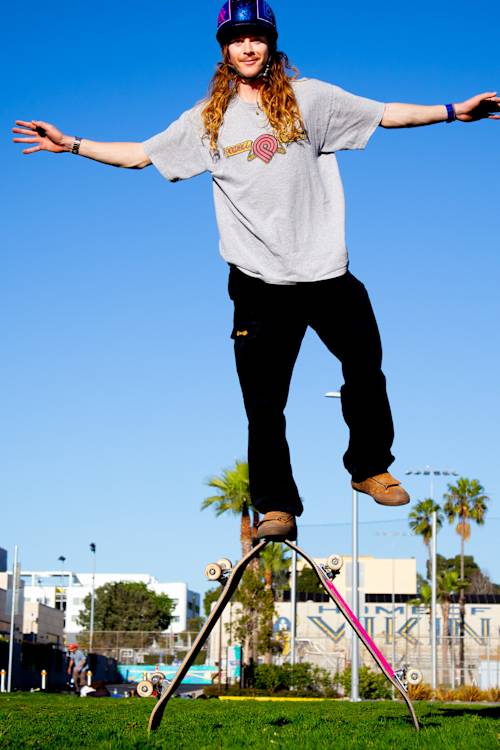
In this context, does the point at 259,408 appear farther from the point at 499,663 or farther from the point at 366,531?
the point at 366,531

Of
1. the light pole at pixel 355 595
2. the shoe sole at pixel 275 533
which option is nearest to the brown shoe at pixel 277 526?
the shoe sole at pixel 275 533

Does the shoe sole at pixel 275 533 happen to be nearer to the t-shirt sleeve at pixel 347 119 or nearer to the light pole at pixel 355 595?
the t-shirt sleeve at pixel 347 119

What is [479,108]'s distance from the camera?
504 centimetres

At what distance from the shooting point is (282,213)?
481 centimetres

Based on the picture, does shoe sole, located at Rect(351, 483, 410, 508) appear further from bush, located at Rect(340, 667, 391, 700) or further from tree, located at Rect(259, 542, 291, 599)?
tree, located at Rect(259, 542, 291, 599)

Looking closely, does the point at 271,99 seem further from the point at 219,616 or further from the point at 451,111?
the point at 219,616

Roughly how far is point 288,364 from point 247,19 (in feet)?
5.91

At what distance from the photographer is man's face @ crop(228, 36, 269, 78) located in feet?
16.5

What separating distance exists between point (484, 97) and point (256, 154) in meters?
1.23

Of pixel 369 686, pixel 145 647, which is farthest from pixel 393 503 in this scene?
pixel 145 647

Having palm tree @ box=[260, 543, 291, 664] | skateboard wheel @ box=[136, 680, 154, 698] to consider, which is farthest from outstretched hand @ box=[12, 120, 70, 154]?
palm tree @ box=[260, 543, 291, 664]

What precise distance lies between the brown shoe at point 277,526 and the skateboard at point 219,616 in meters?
0.05

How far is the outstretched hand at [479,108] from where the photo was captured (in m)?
5.00

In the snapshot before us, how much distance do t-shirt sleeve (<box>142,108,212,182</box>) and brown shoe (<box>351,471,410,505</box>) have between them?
6.21 ft
